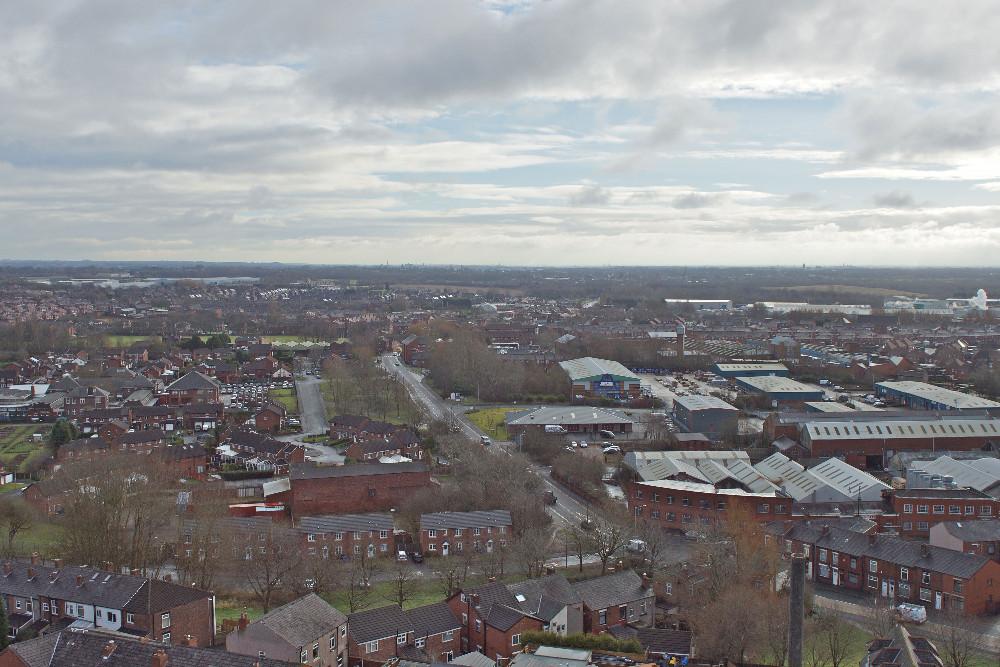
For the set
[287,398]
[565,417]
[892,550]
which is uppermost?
[892,550]

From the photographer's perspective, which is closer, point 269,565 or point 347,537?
point 269,565

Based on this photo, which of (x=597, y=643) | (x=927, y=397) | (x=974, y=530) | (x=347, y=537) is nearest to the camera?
(x=597, y=643)

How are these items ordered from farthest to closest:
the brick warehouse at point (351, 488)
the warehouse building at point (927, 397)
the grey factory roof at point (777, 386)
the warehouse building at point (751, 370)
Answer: the warehouse building at point (751, 370), the grey factory roof at point (777, 386), the warehouse building at point (927, 397), the brick warehouse at point (351, 488)

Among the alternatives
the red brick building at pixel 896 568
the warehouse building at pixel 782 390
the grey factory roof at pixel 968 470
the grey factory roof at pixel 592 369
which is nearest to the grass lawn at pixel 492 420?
the grey factory roof at pixel 592 369

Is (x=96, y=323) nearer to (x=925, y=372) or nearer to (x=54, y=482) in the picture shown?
(x=54, y=482)

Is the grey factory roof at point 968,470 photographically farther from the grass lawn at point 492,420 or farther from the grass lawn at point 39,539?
the grass lawn at point 39,539

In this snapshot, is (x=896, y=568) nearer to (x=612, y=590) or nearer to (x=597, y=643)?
(x=612, y=590)

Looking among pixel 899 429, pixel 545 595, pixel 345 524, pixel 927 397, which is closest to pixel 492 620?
pixel 545 595
